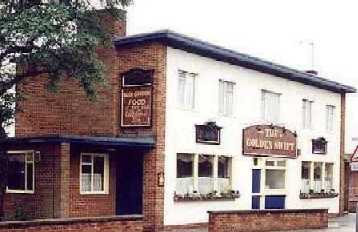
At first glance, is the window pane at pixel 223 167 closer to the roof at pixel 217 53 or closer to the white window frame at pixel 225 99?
the white window frame at pixel 225 99

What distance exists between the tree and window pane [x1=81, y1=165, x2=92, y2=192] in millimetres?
3726

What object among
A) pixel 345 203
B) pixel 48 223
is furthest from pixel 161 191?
pixel 345 203

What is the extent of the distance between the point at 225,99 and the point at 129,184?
18.1 ft

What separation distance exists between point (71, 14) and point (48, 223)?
6021 millimetres

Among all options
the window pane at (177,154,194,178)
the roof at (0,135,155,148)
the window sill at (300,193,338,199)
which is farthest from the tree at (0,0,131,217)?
the window sill at (300,193,338,199)

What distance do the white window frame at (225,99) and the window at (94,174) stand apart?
17.7 feet

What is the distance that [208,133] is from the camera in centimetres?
2728

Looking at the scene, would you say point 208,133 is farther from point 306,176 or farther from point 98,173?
point 306,176

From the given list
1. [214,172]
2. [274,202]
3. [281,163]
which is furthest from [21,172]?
[281,163]

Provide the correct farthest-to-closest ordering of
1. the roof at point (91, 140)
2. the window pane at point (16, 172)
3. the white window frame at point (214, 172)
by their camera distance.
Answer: the white window frame at point (214, 172), the window pane at point (16, 172), the roof at point (91, 140)

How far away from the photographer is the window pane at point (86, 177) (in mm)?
24625

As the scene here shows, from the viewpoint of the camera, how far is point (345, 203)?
3966cm

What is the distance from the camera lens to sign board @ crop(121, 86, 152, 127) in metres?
25.3

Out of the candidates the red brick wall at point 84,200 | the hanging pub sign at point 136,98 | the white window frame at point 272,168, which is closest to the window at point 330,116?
the white window frame at point 272,168
